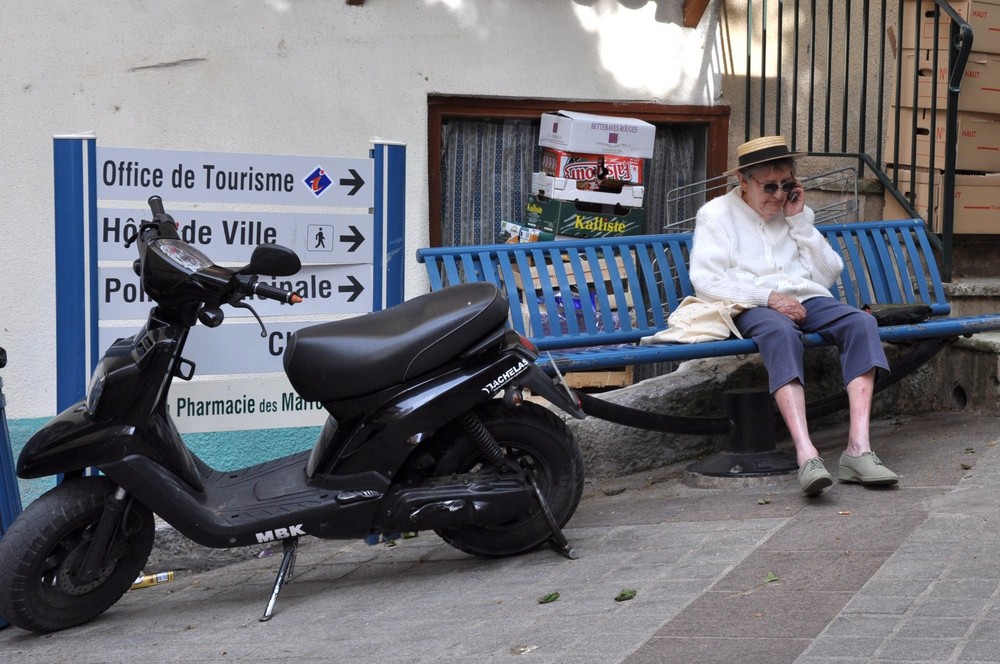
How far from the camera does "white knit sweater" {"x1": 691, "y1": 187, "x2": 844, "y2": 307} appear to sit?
5.41 metres

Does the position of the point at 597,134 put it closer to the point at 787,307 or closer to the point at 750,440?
the point at 787,307

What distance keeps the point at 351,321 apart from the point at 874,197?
12.5ft

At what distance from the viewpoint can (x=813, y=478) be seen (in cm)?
469

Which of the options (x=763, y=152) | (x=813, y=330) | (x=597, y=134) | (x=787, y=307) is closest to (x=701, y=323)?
(x=787, y=307)

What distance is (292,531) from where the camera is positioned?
4195 mm

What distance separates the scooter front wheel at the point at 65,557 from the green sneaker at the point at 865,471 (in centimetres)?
266

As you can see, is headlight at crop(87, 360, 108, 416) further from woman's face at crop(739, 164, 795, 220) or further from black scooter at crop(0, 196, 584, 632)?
woman's face at crop(739, 164, 795, 220)

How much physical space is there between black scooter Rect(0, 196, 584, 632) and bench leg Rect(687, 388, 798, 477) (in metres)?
1.24

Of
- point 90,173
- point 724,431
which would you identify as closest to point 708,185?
point 724,431

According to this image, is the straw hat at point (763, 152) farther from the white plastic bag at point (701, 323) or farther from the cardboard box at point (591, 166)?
the cardboard box at point (591, 166)

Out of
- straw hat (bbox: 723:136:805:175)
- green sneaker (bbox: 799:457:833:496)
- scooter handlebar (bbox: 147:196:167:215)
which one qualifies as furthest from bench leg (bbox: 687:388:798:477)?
scooter handlebar (bbox: 147:196:167:215)

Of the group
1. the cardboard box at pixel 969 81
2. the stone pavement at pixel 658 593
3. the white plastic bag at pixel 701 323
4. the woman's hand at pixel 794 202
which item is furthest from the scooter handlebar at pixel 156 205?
the cardboard box at pixel 969 81

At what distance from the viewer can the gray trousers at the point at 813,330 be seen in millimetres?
5043

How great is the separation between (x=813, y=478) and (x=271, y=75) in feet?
11.0
